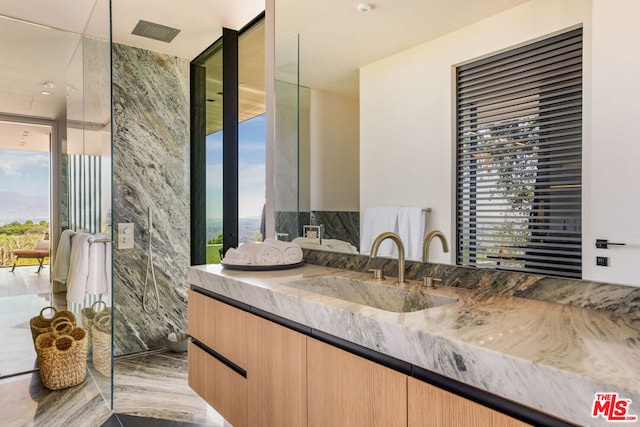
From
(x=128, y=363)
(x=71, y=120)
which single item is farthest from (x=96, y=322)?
(x=71, y=120)

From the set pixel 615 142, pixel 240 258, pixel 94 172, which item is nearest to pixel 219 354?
pixel 240 258

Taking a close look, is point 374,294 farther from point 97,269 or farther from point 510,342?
point 97,269

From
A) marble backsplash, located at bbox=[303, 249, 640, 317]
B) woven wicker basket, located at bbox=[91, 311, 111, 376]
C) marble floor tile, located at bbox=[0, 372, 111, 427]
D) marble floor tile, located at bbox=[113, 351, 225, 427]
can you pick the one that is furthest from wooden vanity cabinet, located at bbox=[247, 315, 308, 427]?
woven wicker basket, located at bbox=[91, 311, 111, 376]

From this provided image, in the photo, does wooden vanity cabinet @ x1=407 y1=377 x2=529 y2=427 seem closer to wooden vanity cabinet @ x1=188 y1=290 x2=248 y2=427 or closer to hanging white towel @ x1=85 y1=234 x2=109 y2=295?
wooden vanity cabinet @ x1=188 y1=290 x2=248 y2=427

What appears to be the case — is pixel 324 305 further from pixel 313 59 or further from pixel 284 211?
pixel 313 59

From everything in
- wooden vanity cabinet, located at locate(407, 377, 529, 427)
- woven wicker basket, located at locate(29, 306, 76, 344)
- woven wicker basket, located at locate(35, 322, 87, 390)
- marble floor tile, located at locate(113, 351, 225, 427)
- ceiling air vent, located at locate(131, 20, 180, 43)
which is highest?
ceiling air vent, located at locate(131, 20, 180, 43)

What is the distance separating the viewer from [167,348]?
3.40 m

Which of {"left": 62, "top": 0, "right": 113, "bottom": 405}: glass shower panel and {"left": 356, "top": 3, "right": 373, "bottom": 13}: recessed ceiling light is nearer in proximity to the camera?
{"left": 356, "top": 3, "right": 373, "bottom": 13}: recessed ceiling light

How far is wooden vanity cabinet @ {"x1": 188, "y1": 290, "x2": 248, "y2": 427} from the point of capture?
1.53 meters

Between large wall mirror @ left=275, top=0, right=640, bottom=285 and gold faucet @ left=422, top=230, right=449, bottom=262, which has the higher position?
large wall mirror @ left=275, top=0, right=640, bottom=285

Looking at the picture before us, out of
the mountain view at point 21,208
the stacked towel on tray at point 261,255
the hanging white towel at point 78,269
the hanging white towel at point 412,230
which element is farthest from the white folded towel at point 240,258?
the mountain view at point 21,208

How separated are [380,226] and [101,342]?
2.05 meters

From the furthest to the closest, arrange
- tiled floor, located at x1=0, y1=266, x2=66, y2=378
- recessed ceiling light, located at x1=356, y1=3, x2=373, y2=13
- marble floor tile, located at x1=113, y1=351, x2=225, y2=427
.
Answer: tiled floor, located at x1=0, y1=266, x2=66, y2=378 < marble floor tile, located at x1=113, y1=351, x2=225, y2=427 < recessed ceiling light, located at x1=356, y1=3, x2=373, y2=13

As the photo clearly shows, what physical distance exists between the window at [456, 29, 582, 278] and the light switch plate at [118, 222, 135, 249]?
2.73 m
